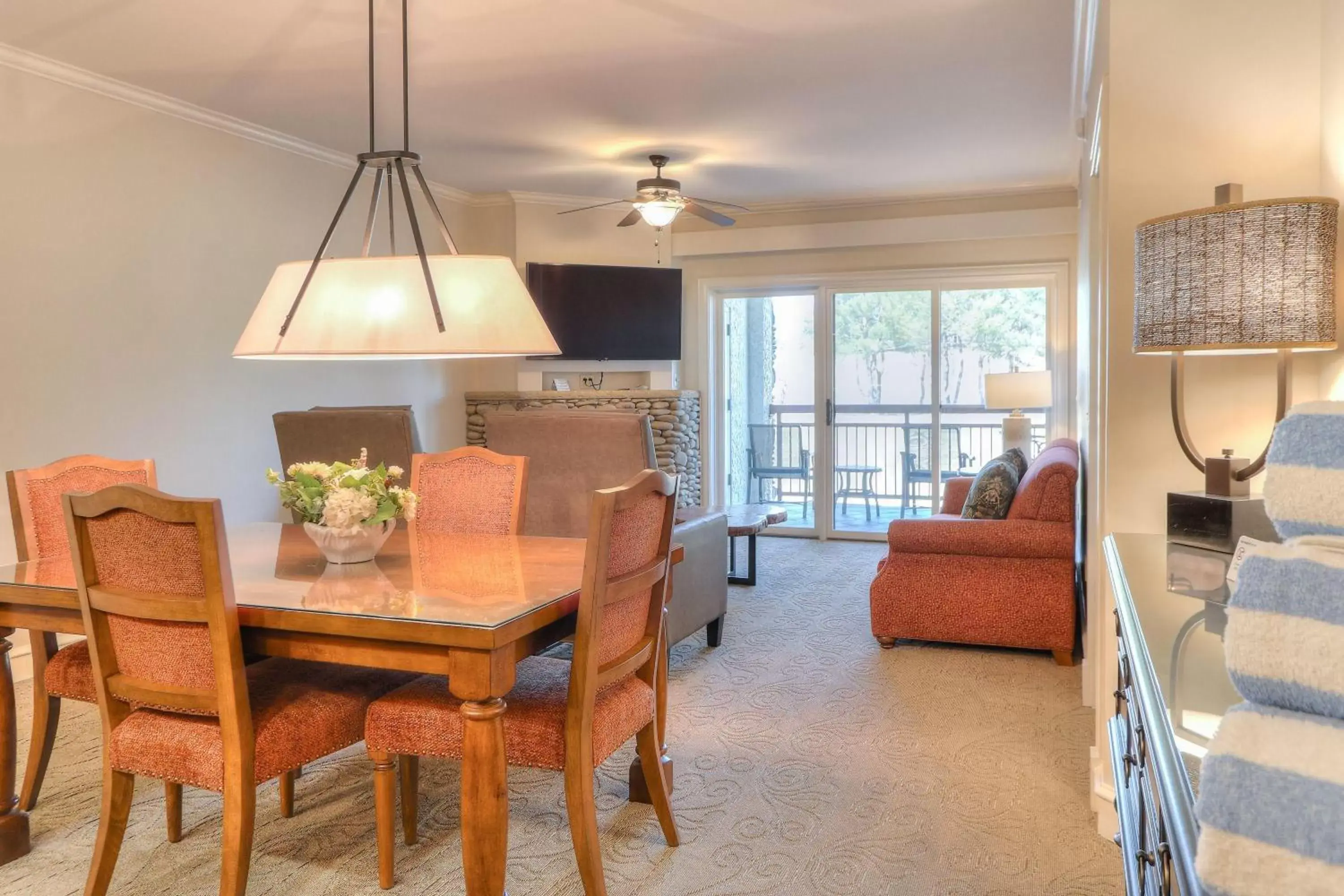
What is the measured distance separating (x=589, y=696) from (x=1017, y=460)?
344cm

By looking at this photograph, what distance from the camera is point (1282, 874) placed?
0.49 meters

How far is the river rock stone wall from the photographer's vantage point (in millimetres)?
6844

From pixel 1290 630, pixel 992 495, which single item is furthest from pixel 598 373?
pixel 1290 630

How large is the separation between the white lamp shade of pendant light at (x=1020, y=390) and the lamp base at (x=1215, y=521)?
13.8 feet

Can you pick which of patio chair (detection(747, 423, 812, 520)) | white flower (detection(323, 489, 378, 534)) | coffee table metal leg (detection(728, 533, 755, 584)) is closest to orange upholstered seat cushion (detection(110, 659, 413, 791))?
white flower (detection(323, 489, 378, 534))

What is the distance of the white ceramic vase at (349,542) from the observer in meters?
2.39

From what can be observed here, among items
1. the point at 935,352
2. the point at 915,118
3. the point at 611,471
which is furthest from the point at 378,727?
the point at 935,352

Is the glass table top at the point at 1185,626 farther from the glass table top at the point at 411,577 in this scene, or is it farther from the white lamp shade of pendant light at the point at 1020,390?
the white lamp shade of pendant light at the point at 1020,390

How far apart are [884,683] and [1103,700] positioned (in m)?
1.29

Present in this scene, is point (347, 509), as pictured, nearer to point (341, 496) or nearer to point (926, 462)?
point (341, 496)

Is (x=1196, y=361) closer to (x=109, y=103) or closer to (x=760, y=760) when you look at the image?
(x=760, y=760)

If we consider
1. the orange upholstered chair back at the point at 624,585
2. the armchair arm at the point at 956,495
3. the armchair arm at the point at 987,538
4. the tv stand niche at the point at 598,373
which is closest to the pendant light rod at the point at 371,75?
the orange upholstered chair back at the point at 624,585

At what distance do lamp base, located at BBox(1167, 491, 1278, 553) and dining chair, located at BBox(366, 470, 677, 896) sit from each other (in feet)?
3.37

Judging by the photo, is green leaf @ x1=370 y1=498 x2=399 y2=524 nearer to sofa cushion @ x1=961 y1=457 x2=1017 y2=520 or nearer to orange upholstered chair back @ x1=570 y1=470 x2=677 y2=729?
orange upholstered chair back @ x1=570 y1=470 x2=677 y2=729
